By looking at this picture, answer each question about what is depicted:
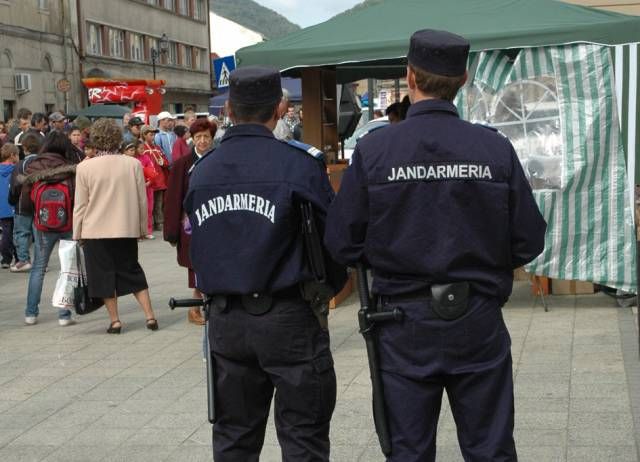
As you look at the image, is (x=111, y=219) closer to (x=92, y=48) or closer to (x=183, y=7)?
(x=92, y=48)

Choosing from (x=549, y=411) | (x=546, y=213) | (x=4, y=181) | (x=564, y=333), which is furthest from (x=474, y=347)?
(x=4, y=181)

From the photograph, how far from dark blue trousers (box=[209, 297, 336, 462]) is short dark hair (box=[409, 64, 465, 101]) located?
88 centimetres

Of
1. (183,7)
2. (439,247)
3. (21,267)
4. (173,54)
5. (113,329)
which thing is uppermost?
(183,7)

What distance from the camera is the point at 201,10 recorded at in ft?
207

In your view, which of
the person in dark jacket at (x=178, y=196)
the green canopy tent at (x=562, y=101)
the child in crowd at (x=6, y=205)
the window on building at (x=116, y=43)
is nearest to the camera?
the person in dark jacket at (x=178, y=196)

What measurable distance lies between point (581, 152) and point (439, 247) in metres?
5.91

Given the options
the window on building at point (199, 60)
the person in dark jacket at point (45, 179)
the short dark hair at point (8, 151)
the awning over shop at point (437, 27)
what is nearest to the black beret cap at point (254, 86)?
the awning over shop at point (437, 27)

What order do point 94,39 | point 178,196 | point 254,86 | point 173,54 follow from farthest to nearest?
point 173,54
point 94,39
point 178,196
point 254,86

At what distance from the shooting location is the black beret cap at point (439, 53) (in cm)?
375

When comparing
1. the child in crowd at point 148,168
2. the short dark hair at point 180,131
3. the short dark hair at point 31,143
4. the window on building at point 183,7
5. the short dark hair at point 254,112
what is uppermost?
the window on building at point 183,7

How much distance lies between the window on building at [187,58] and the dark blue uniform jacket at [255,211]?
56.3 meters

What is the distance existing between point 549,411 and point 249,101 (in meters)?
2.87

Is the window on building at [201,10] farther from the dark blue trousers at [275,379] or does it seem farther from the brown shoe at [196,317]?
the dark blue trousers at [275,379]

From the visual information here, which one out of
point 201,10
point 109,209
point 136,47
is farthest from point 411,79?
point 201,10
